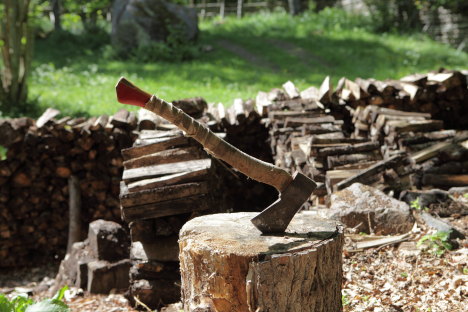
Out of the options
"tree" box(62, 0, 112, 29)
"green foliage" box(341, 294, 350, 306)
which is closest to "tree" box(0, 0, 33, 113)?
"tree" box(62, 0, 112, 29)

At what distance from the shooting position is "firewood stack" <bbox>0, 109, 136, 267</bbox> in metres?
7.71

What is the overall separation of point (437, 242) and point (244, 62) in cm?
1049

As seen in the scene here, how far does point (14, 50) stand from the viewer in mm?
10461

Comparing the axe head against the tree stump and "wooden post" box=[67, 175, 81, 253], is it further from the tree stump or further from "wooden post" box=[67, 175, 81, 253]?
"wooden post" box=[67, 175, 81, 253]

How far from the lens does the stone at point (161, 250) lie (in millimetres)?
5382

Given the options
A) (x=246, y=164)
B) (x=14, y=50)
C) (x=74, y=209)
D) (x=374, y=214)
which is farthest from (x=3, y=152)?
(x=246, y=164)

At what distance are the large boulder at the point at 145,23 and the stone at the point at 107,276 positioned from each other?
10.2m

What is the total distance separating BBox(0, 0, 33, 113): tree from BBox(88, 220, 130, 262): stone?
4936mm

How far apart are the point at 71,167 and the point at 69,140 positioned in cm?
42

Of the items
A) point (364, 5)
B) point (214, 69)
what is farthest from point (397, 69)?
point (364, 5)

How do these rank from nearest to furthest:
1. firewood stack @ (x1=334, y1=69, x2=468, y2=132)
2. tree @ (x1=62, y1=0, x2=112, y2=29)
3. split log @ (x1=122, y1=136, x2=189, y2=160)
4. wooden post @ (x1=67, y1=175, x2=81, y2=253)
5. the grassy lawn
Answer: split log @ (x1=122, y1=136, x2=189, y2=160) < wooden post @ (x1=67, y1=175, x2=81, y2=253) < firewood stack @ (x1=334, y1=69, x2=468, y2=132) < the grassy lawn < tree @ (x1=62, y1=0, x2=112, y2=29)

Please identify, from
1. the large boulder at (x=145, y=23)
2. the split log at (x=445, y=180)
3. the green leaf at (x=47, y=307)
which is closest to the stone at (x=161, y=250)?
the green leaf at (x=47, y=307)

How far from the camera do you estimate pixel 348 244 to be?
4.91 meters

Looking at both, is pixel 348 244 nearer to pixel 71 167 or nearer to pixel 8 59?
pixel 71 167
